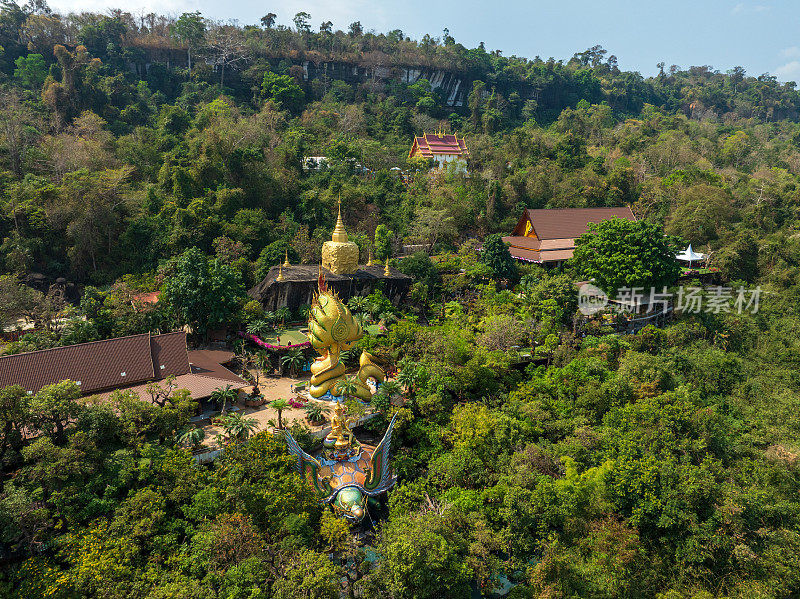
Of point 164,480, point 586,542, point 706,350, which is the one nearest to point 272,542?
point 164,480

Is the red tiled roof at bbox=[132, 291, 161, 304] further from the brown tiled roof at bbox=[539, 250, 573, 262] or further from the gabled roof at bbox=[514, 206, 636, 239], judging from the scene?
the gabled roof at bbox=[514, 206, 636, 239]

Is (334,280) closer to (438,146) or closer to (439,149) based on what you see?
(439,149)

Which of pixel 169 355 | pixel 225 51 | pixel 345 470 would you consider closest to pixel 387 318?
pixel 169 355

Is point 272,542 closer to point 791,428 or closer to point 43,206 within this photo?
point 791,428

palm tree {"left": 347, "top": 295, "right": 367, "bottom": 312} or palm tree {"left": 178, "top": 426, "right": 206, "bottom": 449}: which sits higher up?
palm tree {"left": 347, "top": 295, "right": 367, "bottom": 312}

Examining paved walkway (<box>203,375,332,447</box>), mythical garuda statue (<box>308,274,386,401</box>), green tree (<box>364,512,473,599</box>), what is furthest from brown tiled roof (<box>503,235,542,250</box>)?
green tree (<box>364,512,473,599</box>)

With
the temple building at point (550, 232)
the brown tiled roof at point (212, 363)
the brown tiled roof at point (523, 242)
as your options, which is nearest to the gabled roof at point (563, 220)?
the temple building at point (550, 232)
